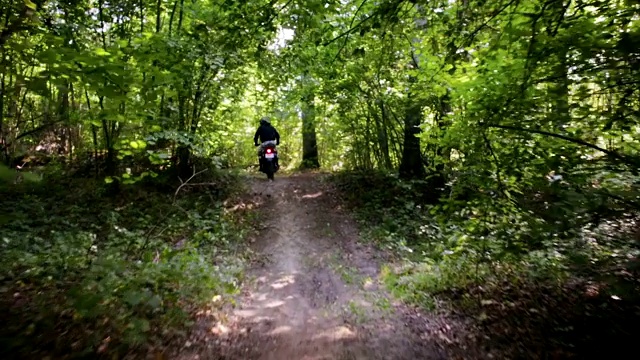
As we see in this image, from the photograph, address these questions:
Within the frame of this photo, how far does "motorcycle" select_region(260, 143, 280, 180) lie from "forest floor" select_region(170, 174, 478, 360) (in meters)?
3.73

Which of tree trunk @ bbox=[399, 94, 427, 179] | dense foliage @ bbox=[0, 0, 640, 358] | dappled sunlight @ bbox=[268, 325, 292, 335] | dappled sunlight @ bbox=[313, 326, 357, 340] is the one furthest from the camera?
tree trunk @ bbox=[399, 94, 427, 179]

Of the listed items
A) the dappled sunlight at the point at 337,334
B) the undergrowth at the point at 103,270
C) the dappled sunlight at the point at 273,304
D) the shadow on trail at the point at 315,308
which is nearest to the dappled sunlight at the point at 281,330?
the shadow on trail at the point at 315,308

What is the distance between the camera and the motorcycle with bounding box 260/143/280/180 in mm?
13883

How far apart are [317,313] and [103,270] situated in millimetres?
2890

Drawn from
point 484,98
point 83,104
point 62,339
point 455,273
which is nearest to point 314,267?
point 455,273

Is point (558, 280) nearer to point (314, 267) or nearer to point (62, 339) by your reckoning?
point (314, 267)

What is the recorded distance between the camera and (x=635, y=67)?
3.09 metres

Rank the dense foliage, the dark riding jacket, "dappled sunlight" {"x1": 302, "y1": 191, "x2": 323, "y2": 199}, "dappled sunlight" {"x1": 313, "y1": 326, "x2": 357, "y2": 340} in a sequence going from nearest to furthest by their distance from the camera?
the dense foliage < "dappled sunlight" {"x1": 313, "y1": 326, "x2": 357, "y2": 340} < "dappled sunlight" {"x1": 302, "y1": 191, "x2": 323, "y2": 199} < the dark riding jacket

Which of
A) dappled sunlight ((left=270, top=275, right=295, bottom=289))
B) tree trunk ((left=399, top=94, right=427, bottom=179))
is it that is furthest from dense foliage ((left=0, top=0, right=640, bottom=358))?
tree trunk ((left=399, top=94, right=427, bottom=179))

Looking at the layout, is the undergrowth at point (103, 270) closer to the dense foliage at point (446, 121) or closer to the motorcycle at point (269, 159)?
the dense foliage at point (446, 121)

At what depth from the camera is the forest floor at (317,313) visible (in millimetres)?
4500

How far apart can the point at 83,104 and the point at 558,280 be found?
45.3 ft

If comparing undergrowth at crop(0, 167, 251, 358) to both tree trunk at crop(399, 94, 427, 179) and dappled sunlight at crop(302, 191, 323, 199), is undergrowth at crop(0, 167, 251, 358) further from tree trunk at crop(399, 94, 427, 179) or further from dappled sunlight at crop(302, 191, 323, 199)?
tree trunk at crop(399, 94, 427, 179)

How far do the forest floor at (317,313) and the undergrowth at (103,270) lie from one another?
1.40 ft
